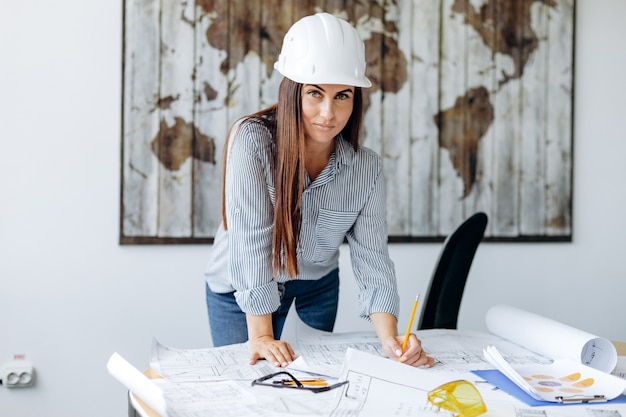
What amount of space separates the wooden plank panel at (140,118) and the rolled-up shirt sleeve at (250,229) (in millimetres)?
1046

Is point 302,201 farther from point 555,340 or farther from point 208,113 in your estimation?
point 208,113

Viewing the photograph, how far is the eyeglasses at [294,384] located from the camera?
1.23 meters

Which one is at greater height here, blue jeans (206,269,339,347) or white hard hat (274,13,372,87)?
white hard hat (274,13,372,87)

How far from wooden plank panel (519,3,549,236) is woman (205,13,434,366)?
1.36m

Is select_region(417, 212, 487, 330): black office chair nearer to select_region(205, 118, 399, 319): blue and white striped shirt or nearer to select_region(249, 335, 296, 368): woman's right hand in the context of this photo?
select_region(205, 118, 399, 319): blue and white striped shirt

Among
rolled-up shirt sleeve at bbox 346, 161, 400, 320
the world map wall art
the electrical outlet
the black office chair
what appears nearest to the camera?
rolled-up shirt sleeve at bbox 346, 161, 400, 320

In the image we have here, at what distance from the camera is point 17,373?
246 cm

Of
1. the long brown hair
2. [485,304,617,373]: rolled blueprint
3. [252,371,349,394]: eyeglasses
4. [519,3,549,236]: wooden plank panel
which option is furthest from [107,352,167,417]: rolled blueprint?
[519,3,549,236]: wooden plank panel

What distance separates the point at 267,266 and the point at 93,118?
1260 mm

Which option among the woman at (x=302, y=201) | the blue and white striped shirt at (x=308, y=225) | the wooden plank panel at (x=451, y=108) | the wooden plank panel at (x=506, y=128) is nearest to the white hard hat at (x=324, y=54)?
the woman at (x=302, y=201)

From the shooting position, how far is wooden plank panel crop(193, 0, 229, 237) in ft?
8.55

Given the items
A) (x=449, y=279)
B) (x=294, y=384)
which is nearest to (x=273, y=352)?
(x=294, y=384)

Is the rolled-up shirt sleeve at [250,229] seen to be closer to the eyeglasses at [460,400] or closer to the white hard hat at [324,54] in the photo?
the white hard hat at [324,54]

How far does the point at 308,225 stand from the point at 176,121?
105 centimetres
